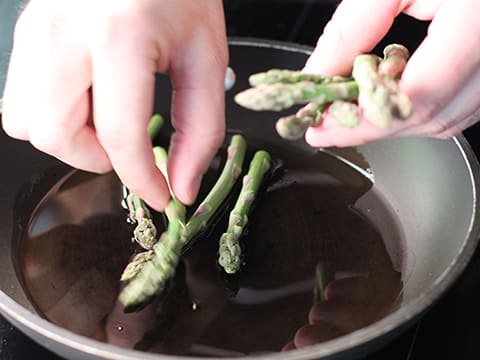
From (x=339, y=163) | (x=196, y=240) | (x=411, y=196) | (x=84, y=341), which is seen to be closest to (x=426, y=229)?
(x=411, y=196)

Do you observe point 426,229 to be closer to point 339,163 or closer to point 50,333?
point 339,163

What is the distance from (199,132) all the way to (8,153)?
0.36m

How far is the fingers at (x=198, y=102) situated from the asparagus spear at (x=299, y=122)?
0.28 ft

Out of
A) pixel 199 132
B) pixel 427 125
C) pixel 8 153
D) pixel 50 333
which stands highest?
Answer: pixel 427 125

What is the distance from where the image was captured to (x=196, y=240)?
33.6 inches

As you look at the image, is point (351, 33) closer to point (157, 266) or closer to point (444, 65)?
point (444, 65)

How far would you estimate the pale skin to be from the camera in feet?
2.08

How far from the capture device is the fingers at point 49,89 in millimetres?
663

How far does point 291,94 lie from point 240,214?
0.29 metres

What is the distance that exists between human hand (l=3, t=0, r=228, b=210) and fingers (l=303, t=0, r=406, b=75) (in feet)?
0.37

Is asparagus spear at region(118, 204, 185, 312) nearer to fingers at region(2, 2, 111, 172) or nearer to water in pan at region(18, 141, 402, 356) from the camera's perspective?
water in pan at region(18, 141, 402, 356)

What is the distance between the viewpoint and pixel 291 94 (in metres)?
0.60

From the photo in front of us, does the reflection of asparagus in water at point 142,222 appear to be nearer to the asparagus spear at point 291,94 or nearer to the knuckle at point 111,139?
the knuckle at point 111,139

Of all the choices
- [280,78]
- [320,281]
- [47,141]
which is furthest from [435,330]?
[47,141]
